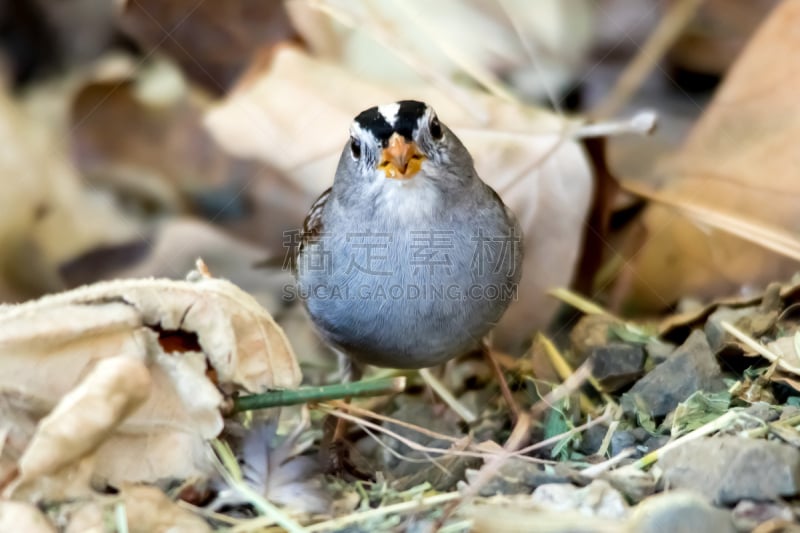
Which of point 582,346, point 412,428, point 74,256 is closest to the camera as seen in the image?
point 412,428

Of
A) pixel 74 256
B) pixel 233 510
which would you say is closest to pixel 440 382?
pixel 233 510

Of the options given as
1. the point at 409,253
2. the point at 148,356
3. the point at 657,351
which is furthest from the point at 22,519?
the point at 657,351

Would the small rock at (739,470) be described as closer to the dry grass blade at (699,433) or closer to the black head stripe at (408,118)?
the dry grass blade at (699,433)

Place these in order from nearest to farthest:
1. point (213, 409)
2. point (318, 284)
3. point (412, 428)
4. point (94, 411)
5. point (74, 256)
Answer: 1. point (94, 411)
2. point (213, 409)
3. point (412, 428)
4. point (318, 284)
5. point (74, 256)

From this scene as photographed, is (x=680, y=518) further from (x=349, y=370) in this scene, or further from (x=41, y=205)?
(x=41, y=205)

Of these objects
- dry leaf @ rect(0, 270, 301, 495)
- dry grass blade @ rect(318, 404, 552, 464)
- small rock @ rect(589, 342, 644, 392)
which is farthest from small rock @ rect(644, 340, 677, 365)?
dry leaf @ rect(0, 270, 301, 495)

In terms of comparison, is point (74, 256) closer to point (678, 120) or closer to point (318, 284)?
point (318, 284)
